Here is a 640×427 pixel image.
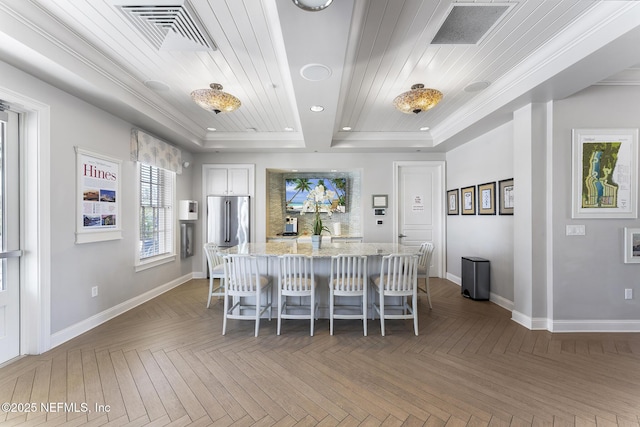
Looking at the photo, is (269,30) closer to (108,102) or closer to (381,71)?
(381,71)

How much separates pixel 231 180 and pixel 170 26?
11.3ft

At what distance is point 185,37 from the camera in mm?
2135

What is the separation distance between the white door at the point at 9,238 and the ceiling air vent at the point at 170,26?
1449 millimetres

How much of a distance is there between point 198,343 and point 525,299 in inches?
143

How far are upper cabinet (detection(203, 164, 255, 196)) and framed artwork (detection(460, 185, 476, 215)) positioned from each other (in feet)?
13.0

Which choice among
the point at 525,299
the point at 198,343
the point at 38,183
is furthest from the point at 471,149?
the point at 38,183

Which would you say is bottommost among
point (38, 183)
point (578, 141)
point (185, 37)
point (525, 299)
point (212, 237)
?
point (525, 299)

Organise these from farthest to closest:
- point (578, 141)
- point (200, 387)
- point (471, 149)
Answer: point (471, 149)
point (578, 141)
point (200, 387)

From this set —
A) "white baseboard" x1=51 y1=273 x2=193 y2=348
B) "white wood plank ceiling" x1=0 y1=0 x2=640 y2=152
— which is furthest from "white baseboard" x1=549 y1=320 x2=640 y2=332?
"white baseboard" x1=51 y1=273 x2=193 y2=348

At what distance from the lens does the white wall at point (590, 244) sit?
9.23 feet

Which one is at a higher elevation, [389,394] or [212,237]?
[212,237]

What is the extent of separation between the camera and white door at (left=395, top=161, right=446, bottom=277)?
530 cm

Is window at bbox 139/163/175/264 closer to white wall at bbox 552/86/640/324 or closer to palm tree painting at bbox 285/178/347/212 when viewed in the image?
palm tree painting at bbox 285/178/347/212

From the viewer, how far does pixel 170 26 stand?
2.01 metres
